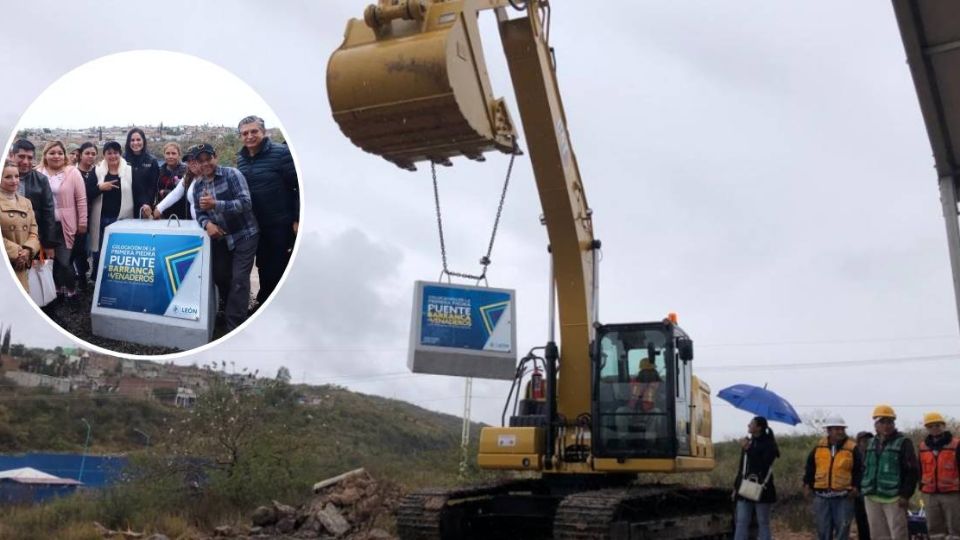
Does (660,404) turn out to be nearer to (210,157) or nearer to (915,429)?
(210,157)

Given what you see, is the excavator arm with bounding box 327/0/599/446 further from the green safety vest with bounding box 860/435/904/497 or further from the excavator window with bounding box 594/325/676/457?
the green safety vest with bounding box 860/435/904/497

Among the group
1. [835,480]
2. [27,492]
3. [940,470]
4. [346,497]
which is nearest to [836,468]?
[835,480]

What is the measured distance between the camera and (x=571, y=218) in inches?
443

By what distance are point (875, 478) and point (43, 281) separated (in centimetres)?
815

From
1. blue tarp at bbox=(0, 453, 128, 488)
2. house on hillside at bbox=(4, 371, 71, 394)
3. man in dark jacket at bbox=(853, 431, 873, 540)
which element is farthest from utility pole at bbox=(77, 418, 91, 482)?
man in dark jacket at bbox=(853, 431, 873, 540)

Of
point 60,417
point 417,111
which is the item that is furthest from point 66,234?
point 60,417

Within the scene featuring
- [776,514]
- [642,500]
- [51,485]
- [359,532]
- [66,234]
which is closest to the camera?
[66,234]

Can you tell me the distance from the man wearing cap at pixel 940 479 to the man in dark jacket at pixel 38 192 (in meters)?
8.38

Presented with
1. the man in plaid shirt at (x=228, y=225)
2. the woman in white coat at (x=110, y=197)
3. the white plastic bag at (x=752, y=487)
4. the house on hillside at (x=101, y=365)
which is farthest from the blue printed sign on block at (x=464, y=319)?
the house on hillside at (x=101, y=365)

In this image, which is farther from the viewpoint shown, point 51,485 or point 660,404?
point 51,485

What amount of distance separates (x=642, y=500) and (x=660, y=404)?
1025 millimetres

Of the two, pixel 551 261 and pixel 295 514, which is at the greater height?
pixel 551 261

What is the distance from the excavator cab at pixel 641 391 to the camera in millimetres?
10195

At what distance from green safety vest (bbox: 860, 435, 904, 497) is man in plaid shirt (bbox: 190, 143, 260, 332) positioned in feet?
21.2
